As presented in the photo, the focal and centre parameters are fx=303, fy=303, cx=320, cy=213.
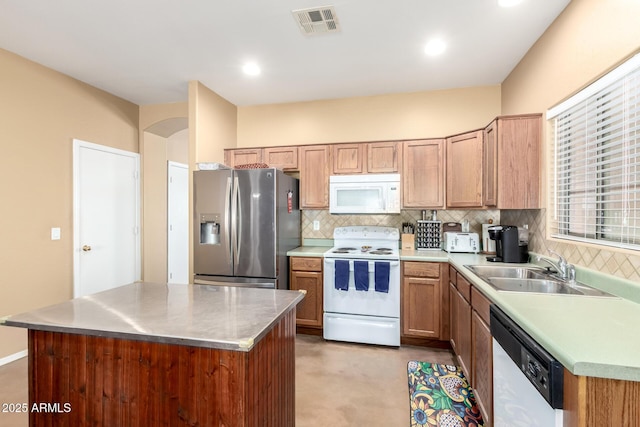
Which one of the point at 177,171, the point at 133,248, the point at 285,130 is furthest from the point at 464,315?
the point at 177,171

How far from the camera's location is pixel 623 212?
1.65 metres

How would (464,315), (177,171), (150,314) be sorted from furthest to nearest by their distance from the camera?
(177,171) < (464,315) < (150,314)

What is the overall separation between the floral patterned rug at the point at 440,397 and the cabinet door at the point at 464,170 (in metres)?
1.61

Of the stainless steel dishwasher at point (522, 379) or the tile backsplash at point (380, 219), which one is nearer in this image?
the stainless steel dishwasher at point (522, 379)

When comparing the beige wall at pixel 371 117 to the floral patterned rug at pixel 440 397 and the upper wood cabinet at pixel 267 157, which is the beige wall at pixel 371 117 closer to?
the upper wood cabinet at pixel 267 157

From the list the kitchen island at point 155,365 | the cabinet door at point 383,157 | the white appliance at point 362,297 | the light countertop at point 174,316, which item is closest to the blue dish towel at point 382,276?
the white appliance at point 362,297

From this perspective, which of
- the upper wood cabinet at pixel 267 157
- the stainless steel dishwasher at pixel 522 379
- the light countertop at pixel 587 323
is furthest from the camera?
the upper wood cabinet at pixel 267 157

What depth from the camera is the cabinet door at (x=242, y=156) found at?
3818 millimetres

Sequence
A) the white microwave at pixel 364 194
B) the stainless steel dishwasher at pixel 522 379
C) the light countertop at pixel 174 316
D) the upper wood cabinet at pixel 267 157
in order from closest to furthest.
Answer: the stainless steel dishwasher at pixel 522 379 < the light countertop at pixel 174 316 < the white microwave at pixel 364 194 < the upper wood cabinet at pixel 267 157

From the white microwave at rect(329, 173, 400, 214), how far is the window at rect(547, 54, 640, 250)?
4.67 feet

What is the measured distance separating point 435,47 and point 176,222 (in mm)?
4074

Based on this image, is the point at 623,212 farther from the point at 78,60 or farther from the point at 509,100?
the point at 78,60

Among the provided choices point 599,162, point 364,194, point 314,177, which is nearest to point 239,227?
point 314,177

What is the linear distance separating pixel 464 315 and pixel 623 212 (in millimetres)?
1184
